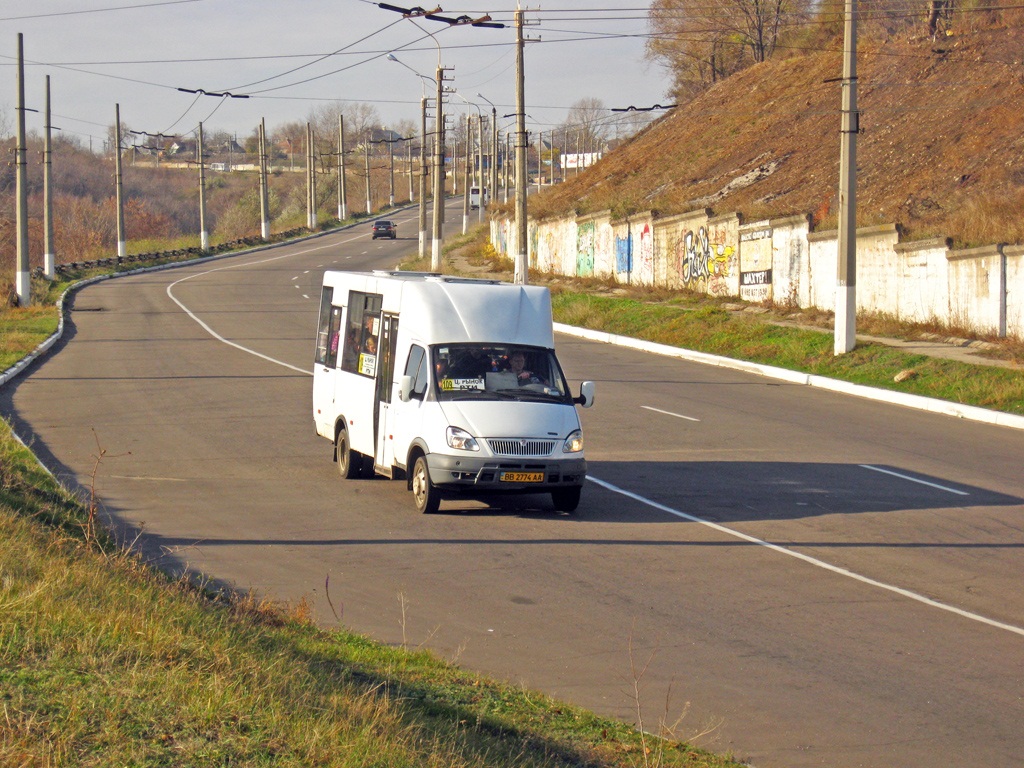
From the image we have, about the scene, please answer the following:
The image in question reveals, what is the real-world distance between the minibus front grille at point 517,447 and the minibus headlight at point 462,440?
6.3 inches

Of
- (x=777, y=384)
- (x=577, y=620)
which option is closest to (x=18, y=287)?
(x=777, y=384)

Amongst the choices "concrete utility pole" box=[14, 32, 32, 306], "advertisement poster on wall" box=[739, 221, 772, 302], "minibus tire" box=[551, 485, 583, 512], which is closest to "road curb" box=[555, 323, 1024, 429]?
"advertisement poster on wall" box=[739, 221, 772, 302]

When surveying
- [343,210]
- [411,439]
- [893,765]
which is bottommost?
[893,765]

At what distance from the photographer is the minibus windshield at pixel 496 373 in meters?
12.4

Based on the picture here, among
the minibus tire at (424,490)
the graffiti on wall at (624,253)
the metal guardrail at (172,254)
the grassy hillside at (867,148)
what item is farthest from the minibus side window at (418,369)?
the metal guardrail at (172,254)

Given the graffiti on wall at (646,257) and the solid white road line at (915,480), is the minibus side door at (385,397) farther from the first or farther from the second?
the graffiti on wall at (646,257)

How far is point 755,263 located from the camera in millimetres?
33469

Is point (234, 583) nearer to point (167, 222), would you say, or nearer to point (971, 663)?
point (971, 663)

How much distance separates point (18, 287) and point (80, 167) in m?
108

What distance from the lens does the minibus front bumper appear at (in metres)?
11.7

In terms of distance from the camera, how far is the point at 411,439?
12445mm

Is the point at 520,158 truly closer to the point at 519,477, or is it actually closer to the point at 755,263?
the point at 755,263

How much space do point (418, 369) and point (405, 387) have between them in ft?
1.46

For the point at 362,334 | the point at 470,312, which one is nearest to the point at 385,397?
the point at 362,334
